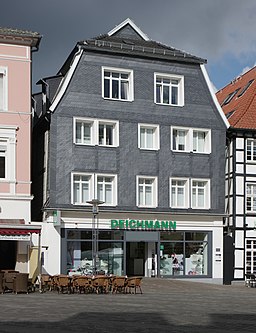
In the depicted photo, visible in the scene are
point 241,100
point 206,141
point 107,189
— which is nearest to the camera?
point 107,189

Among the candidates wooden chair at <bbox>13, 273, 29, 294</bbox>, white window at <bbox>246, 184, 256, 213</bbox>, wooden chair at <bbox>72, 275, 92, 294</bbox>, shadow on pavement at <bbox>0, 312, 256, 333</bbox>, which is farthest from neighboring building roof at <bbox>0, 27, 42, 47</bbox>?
shadow on pavement at <bbox>0, 312, 256, 333</bbox>

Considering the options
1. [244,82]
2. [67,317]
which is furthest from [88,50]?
[67,317]

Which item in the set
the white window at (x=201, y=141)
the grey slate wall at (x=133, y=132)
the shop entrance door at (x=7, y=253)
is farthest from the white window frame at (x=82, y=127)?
the shop entrance door at (x=7, y=253)

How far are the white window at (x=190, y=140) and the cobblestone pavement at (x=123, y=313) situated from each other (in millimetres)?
12947

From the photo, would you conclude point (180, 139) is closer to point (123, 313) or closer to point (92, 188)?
point (92, 188)

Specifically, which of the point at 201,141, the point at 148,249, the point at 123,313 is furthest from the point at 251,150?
the point at 123,313

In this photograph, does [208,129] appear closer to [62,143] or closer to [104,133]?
[104,133]

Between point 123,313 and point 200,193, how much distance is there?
68.7 ft

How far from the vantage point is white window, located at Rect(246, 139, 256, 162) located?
130ft

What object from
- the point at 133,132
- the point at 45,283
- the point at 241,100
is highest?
the point at 241,100

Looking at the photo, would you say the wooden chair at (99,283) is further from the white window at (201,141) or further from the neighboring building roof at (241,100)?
the neighboring building roof at (241,100)

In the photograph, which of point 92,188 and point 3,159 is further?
point 92,188

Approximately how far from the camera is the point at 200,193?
38250 mm

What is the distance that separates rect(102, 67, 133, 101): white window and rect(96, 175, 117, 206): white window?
428cm
